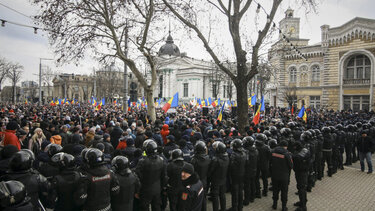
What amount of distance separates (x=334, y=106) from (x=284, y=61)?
10.7m

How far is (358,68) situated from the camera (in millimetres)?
34344

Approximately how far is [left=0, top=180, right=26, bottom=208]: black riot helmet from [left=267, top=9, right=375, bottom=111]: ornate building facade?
3060 centimetres

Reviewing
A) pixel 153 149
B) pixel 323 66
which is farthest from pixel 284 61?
pixel 153 149

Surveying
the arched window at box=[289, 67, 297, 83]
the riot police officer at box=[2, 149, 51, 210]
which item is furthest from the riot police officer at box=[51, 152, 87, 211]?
the arched window at box=[289, 67, 297, 83]

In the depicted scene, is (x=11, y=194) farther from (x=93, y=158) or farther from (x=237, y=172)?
(x=237, y=172)

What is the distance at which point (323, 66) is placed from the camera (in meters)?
37.1

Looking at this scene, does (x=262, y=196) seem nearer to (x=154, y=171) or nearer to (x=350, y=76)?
(x=154, y=171)

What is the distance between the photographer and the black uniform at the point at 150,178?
493 cm

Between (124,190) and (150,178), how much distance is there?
76 centimetres

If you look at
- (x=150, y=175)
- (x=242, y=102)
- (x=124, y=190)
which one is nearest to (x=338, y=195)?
(x=242, y=102)

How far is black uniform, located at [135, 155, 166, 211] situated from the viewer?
4.93 m

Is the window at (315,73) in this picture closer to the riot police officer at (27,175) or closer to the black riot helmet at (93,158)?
the black riot helmet at (93,158)

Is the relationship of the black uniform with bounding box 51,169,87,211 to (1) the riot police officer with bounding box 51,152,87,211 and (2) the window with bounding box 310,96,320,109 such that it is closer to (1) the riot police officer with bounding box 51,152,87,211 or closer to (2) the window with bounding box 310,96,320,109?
(1) the riot police officer with bounding box 51,152,87,211

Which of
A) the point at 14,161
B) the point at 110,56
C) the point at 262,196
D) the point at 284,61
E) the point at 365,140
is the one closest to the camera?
the point at 14,161
